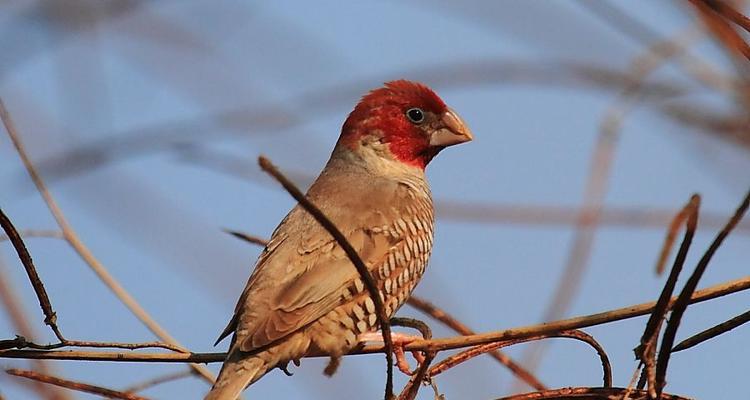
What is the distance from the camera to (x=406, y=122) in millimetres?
5562

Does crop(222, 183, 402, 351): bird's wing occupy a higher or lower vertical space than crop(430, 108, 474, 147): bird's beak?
lower

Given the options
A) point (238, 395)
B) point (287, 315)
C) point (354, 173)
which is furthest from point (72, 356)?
point (354, 173)

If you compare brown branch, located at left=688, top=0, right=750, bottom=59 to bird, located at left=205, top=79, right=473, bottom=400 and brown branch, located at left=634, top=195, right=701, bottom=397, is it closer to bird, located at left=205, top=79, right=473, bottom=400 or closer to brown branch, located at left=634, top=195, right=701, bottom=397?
brown branch, located at left=634, top=195, right=701, bottom=397

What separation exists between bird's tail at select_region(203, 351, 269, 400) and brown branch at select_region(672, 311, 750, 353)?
188cm

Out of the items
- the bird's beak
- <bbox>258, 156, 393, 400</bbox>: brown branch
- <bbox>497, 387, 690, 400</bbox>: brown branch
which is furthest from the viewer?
the bird's beak

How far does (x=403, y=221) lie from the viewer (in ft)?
15.8

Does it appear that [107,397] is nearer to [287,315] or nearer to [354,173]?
[287,315]

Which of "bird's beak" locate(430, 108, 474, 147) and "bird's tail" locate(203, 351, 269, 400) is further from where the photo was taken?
"bird's beak" locate(430, 108, 474, 147)

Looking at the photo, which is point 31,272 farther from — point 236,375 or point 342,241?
point 236,375

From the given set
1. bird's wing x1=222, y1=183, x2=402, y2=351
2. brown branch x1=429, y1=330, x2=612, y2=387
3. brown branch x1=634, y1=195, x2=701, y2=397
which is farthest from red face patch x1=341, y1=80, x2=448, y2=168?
brown branch x1=634, y1=195, x2=701, y2=397

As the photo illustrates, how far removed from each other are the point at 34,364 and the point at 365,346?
184 cm

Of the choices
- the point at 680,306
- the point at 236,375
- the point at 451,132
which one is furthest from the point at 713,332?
the point at 451,132

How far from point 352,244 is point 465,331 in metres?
1.43

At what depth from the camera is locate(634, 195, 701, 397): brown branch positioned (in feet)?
5.72
